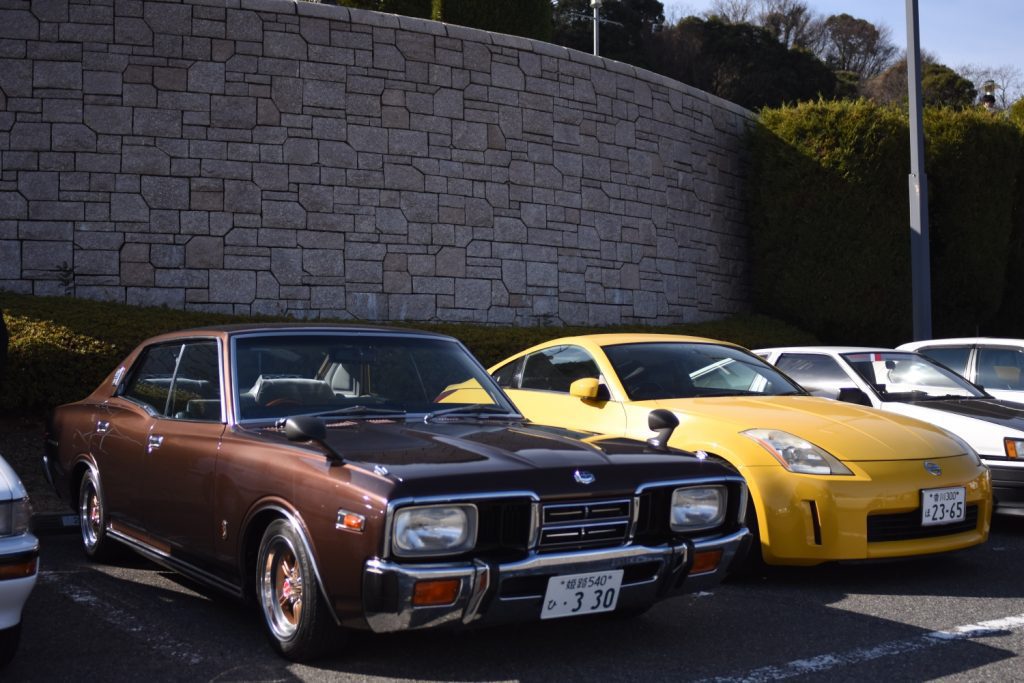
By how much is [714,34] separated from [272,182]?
3304cm

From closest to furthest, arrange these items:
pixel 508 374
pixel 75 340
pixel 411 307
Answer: pixel 508 374
pixel 75 340
pixel 411 307

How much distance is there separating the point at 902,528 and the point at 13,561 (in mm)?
4126

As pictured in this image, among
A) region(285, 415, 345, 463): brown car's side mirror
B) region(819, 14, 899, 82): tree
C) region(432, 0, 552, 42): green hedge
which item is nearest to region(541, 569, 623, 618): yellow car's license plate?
region(285, 415, 345, 463): brown car's side mirror

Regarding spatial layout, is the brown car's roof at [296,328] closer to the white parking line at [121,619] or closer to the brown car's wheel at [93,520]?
the brown car's wheel at [93,520]

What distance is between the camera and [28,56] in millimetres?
11398

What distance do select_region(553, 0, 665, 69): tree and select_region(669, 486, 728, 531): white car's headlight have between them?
113ft

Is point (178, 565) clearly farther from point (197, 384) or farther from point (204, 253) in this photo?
point (204, 253)

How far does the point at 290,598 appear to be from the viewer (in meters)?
4.15

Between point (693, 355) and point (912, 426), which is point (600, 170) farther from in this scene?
point (912, 426)

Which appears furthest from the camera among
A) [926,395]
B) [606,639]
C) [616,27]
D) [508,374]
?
[616,27]

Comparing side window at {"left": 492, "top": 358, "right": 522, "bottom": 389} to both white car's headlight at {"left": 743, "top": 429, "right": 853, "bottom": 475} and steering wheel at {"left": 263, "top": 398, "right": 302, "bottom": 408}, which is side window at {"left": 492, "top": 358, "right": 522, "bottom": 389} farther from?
steering wheel at {"left": 263, "top": 398, "right": 302, "bottom": 408}

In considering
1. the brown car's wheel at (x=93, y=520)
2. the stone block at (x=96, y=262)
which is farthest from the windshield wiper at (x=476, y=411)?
the stone block at (x=96, y=262)

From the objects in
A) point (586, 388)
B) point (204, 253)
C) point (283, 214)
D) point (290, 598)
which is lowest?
point (290, 598)

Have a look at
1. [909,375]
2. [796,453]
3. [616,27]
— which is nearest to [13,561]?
[796,453]
